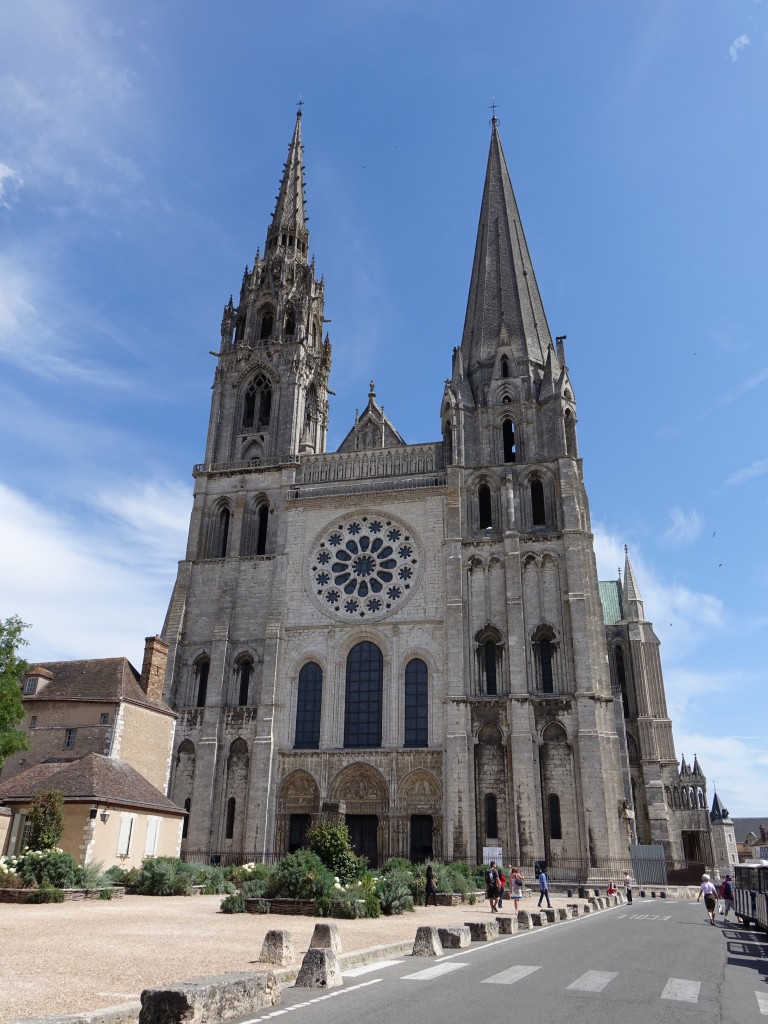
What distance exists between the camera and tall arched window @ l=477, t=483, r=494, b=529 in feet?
120

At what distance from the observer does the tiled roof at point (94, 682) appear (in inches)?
1143

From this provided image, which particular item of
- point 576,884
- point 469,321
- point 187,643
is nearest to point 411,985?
point 576,884

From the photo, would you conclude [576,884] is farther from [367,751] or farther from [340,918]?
[340,918]

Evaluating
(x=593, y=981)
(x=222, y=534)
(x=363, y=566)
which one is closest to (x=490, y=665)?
(x=363, y=566)

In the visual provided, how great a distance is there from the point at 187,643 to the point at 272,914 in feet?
66.9

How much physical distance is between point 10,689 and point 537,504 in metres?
23.3

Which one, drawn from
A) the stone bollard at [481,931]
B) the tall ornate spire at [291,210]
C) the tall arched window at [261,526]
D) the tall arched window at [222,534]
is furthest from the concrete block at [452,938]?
the tall ornate spire at [291,210]

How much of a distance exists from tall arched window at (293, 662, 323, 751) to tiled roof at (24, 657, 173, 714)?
5.65 meters

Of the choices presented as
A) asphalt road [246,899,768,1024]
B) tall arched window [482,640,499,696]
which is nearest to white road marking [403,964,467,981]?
asphalt road [246,899,768,1024]

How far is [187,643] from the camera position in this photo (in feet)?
119

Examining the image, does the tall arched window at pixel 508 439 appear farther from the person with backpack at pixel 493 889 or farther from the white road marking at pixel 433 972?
the white road marking at pixel 433 972

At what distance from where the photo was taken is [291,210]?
49969mm

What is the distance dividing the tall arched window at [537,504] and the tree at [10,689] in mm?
21930

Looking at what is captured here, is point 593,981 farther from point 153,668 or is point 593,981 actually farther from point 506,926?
point 153,668
